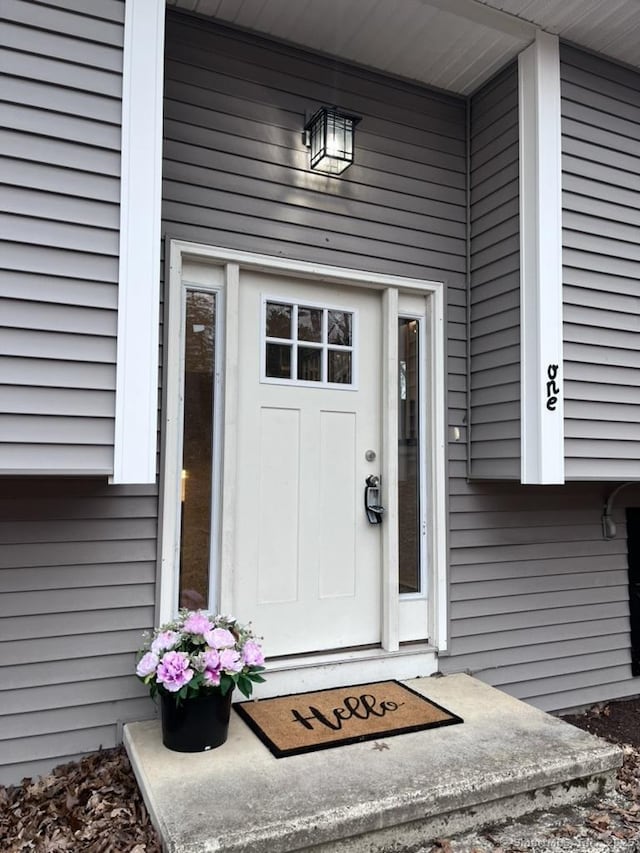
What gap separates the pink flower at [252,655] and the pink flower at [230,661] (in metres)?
0.05

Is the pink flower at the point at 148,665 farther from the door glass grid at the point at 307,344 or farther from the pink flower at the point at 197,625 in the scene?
the door glass grid at the point at 307,344

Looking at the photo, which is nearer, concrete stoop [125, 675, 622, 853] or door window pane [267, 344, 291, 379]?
concrete stoop [125, 675, 622, 853]

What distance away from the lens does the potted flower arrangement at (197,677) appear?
Result: 2.15 m

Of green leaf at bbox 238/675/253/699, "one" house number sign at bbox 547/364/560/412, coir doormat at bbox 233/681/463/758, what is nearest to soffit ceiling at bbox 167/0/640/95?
"one" house number sign at bbox 547/364/560/412

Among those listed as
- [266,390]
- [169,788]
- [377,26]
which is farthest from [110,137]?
[169,788]

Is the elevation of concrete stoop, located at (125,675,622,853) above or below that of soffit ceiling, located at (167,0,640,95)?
below

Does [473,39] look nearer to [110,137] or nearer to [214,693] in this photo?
[110,137]

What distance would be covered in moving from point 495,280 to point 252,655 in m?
2.13

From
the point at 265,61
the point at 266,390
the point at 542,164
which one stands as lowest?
the point at 266,390

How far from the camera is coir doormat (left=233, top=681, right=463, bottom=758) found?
230cm

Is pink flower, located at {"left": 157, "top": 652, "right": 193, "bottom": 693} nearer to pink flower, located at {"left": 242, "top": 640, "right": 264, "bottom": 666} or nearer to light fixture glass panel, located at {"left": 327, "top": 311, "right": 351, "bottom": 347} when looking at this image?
pink flower, located at {"left": 242, "top": 640, "right": 264, "bottom": 666}

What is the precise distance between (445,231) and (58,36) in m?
1.97

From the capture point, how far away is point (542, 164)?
2.89 m

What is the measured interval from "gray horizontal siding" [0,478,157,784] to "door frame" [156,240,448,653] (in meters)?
0.11
